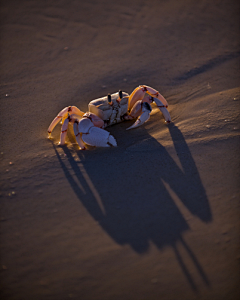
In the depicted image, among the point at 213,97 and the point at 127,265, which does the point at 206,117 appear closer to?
the point at 213,97

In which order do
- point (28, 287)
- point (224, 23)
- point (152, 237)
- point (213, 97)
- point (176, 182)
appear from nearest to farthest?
point (28, 287) < point (152, 237) < point (176, 182) < point (213, 97) < point (224, 23)

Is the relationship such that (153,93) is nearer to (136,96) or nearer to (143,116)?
(136,96)

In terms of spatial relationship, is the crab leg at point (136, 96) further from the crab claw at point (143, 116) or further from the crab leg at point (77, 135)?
the crab leg at point (77, 135)

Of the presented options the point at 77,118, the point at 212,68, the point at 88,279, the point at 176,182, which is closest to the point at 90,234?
the point at 88,279

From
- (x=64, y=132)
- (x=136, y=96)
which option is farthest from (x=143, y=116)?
(x=64, y=132)

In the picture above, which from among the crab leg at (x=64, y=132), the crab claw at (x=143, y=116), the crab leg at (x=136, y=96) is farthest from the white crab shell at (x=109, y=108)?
the crab leg at (x=64, y=132)

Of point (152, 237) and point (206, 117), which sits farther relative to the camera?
point (206, 117)
